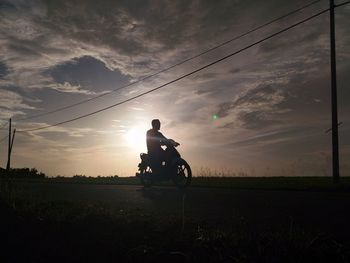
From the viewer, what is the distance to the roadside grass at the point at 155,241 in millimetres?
4613

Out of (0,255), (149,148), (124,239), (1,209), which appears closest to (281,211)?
(124,239)

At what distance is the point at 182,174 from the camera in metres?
12.5

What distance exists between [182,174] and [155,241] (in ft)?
22.8

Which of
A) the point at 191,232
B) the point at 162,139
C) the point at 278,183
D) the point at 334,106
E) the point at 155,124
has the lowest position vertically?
the point at 191,232

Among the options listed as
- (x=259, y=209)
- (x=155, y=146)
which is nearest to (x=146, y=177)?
(x=155, y=146)

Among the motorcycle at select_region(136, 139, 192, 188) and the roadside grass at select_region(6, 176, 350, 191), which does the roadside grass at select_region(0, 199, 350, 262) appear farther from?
the roadside grass at select_region(6, 176, 350, 191)

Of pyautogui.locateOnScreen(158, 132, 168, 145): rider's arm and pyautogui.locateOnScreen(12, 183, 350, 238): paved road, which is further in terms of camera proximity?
pyautogui.locateOnScreen(158, 132, 168, 145): rider's arm

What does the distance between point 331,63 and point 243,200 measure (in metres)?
10.6

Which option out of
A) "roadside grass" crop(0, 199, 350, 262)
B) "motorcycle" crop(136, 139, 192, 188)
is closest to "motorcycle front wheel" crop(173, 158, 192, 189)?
"motorcycle" crop(136, 139, 192, 188)

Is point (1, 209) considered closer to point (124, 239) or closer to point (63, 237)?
point (63, 237)

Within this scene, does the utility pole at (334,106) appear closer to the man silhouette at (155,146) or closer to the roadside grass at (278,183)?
the roadside grass at (278,183)

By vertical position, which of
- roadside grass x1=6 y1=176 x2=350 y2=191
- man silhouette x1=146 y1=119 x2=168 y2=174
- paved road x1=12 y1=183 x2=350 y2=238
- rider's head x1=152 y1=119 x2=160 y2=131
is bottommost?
paved road x1=12 y1=183 x2=350 y2=238

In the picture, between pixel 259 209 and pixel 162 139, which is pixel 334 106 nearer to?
pixel 162 139

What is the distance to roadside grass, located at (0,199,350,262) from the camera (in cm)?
461
